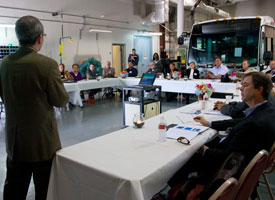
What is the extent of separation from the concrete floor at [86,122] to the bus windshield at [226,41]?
1575 millimetres

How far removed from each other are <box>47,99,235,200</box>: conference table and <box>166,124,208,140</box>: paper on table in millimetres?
59

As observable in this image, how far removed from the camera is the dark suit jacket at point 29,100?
1489 mm

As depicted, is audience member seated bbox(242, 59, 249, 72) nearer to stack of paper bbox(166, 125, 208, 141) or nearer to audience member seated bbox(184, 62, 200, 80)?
audience member seated bbox(184, 62, 200, 80)

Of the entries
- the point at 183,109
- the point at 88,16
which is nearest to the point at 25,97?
the point at 183,109

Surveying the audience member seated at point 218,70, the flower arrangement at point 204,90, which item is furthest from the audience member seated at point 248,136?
the audience member seated at point 218,70

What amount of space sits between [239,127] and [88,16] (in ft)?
30.1

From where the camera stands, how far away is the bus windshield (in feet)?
19.3

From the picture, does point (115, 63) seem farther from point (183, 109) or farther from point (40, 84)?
point (40, 84)

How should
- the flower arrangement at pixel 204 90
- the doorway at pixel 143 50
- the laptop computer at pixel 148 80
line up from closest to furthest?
the flower arrangement at pixel 204 90 < the laptop computer at pixel 148 80 < the doorway at pixel 143 50

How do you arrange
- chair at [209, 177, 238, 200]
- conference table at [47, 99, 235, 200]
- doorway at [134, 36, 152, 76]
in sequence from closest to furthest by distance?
chair at [209, 177, 238, 200], conference table at [47, 99, 235, 200], doorway at [134, 36, 152, 76]

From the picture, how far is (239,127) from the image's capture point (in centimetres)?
171

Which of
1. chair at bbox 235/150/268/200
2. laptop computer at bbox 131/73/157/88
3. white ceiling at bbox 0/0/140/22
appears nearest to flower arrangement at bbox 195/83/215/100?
laptop computer at bbox 131/73/157/88

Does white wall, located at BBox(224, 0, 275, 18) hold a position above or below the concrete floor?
above

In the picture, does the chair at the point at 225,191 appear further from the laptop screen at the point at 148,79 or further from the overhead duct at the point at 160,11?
the overhead duct at the point at 160,11
